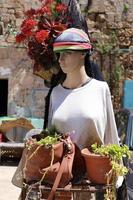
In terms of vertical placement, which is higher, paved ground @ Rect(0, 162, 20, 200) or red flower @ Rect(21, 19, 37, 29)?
red flower @ Rect(21, 19, 37, 29)

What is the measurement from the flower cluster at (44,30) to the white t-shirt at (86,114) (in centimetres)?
70

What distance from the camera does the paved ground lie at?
22.5ft

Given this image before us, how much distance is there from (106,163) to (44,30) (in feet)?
4.36

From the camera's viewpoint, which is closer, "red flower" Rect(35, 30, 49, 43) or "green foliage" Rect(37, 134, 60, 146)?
"green foliage" Rect(37, 134, 60, 146)

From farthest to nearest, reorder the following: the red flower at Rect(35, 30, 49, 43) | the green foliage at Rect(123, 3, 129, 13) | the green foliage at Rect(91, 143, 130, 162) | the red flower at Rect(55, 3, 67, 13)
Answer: the green foliage at Rect(123, 3, 129, 13) < the red flower at Rect(55, 3, 67, 13) < the red flower at Rect(35, 30, 49, 43) < the green foliage at Rect(91, 143, 130, 162)

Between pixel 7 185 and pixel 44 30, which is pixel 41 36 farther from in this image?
pixel 7 185

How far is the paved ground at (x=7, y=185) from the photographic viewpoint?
6848mm

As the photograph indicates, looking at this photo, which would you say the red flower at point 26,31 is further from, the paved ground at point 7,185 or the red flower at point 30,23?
the paved ground at point 7,185

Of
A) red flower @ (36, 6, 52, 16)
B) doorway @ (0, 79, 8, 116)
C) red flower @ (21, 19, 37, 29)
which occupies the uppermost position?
red flower @ (36, 6, 52, 16)

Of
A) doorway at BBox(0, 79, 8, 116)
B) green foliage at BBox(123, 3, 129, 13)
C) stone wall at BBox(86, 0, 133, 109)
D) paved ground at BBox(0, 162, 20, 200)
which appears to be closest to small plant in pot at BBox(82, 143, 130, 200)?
paved ground at BBox(0, 162, 20, 200)

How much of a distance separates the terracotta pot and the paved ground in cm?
406

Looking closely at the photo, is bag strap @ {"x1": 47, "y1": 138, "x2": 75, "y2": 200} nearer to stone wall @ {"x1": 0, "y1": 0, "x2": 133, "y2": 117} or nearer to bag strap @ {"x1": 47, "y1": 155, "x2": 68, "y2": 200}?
bag strap @ {"x1": 47, "y1": 155, "x2": 68, "y2": 200}

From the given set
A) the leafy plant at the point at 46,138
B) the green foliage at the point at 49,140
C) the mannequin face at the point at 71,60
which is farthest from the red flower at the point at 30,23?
the green foliage at the point at 49,140

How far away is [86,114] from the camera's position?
9.40 ft
